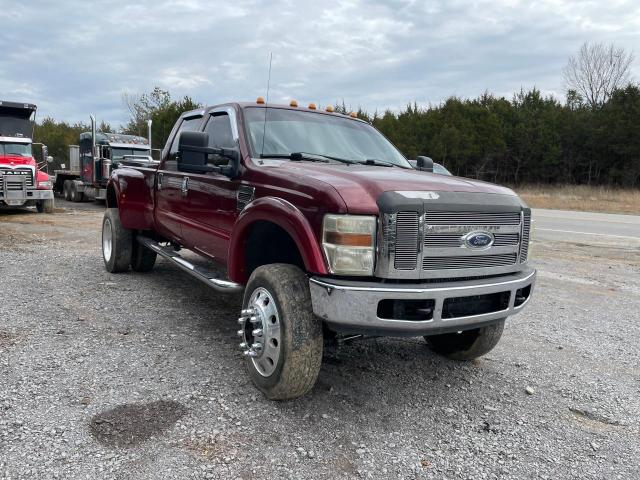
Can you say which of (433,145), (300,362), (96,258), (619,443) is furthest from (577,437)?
(433,145)

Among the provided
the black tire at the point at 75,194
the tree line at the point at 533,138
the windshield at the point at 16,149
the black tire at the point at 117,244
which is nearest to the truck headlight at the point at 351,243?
the black tire at the point at 117,244

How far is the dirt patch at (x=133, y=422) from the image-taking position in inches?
111

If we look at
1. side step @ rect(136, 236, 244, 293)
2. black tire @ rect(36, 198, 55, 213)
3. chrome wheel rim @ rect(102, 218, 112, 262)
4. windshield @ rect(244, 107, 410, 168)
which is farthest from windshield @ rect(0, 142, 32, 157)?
windshield @ rect(244, 107, 410, 168)

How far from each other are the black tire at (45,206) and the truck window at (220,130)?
12.7 metres

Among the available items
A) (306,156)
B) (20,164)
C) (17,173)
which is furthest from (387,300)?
(20,164)

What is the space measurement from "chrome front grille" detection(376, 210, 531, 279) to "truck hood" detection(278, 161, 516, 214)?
16 cm

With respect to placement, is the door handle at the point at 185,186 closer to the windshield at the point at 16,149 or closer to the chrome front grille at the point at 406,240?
the chrome front grille at the point at 406,240

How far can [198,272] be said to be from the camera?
4.32 meters

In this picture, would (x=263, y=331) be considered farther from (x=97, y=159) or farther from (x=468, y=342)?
(x=97, y=159)

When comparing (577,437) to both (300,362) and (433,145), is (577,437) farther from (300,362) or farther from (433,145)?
(433,145)

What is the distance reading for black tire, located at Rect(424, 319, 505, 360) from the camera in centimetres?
389

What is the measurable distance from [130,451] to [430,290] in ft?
5.87

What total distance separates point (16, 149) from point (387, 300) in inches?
620

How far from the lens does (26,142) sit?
15.6 metres
